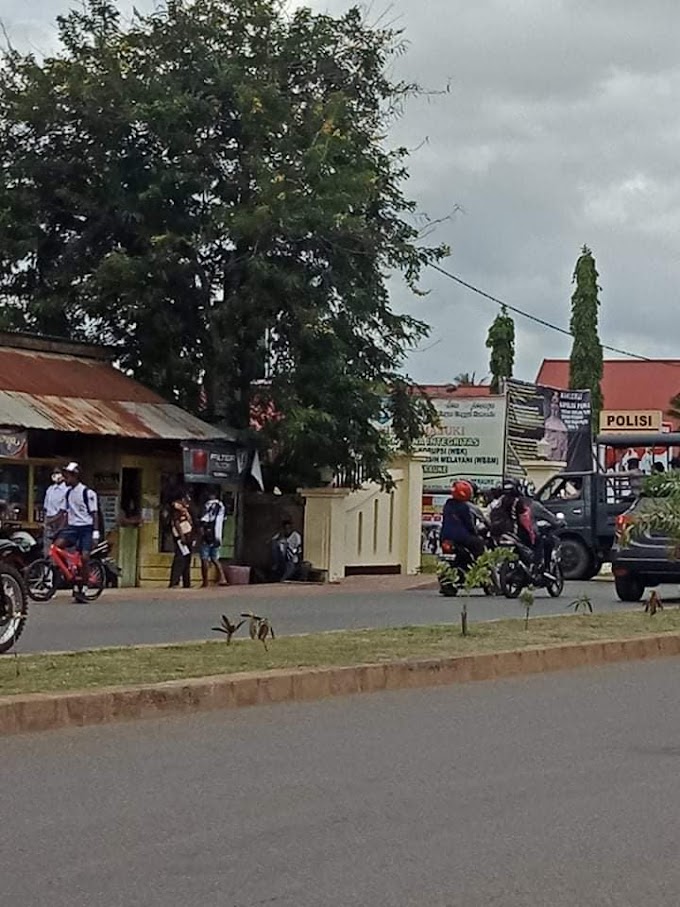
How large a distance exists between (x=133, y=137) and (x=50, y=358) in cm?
408

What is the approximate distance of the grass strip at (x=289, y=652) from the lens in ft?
36.5

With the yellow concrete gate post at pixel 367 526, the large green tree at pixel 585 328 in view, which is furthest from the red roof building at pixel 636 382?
the yellow concrete gate post at pixel 367 526

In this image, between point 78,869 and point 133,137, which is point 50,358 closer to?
point 133,137

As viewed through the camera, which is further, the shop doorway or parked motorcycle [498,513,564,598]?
the shop doorway

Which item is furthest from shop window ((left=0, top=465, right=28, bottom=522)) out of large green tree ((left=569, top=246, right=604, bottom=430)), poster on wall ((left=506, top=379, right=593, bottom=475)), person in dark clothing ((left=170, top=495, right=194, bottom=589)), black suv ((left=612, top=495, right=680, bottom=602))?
large green tree ((left=569, top=246, right=604, bottom=430))

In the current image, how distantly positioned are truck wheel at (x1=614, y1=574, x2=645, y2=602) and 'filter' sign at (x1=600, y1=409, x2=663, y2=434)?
38.8 metres

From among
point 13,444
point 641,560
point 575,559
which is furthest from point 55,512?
point 575,559

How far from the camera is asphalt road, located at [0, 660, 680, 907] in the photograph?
6312mm

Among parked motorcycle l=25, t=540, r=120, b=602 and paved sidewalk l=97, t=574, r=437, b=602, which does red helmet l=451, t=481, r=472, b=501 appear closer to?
paved sidewalk l=97, t=574, r=437, b=602

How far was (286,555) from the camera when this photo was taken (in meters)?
28.0

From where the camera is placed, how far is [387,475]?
96.2ft

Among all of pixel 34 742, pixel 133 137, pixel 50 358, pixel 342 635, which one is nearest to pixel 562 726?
pixel 34 742

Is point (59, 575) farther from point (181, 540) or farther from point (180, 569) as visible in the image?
point (180, 569)

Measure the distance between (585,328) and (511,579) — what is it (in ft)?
123
